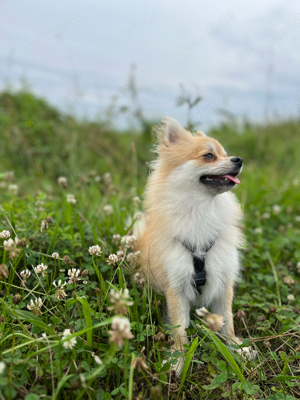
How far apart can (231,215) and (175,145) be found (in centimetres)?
78

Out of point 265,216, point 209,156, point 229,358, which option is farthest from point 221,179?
point 265,216

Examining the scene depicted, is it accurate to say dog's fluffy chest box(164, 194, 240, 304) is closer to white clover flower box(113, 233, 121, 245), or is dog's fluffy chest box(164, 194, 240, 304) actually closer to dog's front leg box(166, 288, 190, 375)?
dog's front leg box(166, 288, 190, 375)

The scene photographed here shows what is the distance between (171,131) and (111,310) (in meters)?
1.59

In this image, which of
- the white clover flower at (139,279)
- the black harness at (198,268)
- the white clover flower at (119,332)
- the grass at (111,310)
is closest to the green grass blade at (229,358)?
the grass at (111,310)

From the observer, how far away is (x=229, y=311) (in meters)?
2.50

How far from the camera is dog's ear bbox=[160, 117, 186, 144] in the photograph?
106 inches

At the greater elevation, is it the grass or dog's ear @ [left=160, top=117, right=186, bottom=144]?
dog's ear @ [left=160, top=117, right=186, bottom=144]

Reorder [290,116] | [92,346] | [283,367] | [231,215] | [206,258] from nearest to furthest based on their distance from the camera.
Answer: [92,346]
[283,367]
[206,258]
[231,215]
[290,116]

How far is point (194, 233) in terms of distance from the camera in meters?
2.43

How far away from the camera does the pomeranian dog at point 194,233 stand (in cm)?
238

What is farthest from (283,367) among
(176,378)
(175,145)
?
(175,145)

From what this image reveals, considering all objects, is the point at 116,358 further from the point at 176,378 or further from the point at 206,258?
the point at 206,258

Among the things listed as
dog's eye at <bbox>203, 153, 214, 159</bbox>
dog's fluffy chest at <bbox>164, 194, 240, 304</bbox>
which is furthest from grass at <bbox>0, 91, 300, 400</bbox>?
dog's eye at <bbox>203, 153, 214, 159</bbox>

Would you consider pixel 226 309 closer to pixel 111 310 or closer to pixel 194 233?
pixel 194 233
